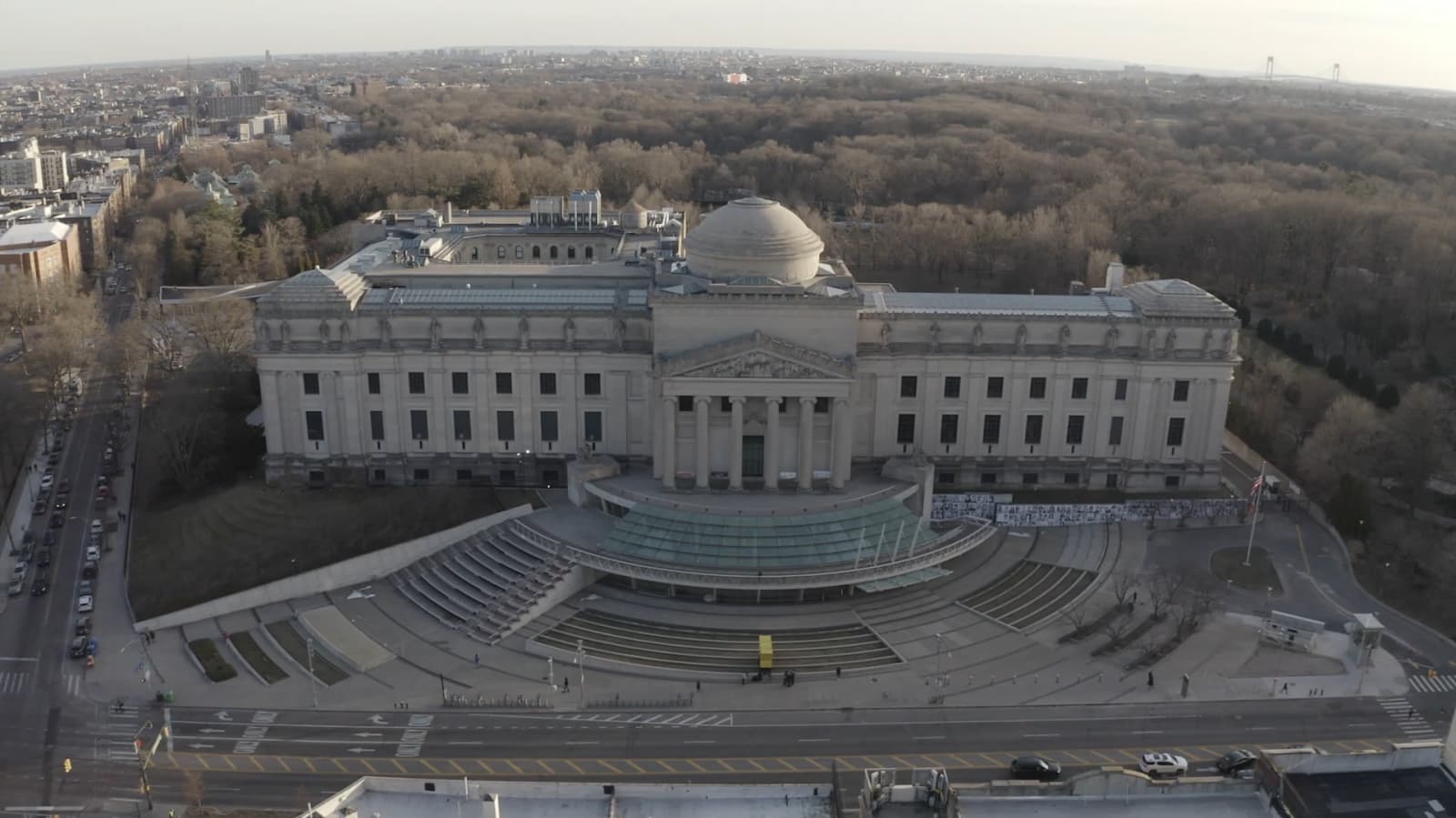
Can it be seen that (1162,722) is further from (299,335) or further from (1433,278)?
(1433,278)

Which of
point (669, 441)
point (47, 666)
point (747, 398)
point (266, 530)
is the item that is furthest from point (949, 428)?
point (47, 666)

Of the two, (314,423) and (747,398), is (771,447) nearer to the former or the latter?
(747,398)

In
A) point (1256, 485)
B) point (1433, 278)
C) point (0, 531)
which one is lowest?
point (0, 531)

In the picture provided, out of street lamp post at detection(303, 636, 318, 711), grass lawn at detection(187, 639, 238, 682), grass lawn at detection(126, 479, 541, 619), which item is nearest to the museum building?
grass lawn at detection(126, 479, 541, 619)

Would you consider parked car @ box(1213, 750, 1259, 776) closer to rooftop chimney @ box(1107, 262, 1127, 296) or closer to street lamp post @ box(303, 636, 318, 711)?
rooftop chimney @ box(1107, 262, 1127, 296)

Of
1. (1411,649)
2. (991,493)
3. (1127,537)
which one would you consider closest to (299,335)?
(991,493)

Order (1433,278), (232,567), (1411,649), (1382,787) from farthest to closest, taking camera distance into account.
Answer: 1. (1433,278)
2. (232,567)
3. (1411,649)
4. (1382,787)

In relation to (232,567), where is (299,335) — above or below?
above
